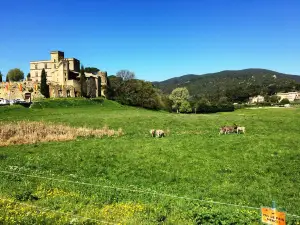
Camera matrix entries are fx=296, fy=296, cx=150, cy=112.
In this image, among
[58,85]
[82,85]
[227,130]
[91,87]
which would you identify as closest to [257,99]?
[91,87]

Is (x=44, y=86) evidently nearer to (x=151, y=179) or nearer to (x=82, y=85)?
(x=82, y=85)

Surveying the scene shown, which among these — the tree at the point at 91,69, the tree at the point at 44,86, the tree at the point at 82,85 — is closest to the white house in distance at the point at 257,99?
the tree at the point at 91,69

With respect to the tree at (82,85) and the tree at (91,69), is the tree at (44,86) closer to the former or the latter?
the tree at (82,85)

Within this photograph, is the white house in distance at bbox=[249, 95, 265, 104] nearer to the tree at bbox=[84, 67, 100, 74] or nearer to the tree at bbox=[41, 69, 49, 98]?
the tree at bbox=[84, 67, 100, 74]

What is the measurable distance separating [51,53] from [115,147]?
95.8 meters

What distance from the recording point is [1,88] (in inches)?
3231

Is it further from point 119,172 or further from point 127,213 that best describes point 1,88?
point 127,213

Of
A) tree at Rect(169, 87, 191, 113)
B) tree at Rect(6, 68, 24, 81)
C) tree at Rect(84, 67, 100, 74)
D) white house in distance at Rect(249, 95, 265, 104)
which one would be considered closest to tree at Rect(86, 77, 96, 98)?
tree at Rect(169, 87, 191, 113)

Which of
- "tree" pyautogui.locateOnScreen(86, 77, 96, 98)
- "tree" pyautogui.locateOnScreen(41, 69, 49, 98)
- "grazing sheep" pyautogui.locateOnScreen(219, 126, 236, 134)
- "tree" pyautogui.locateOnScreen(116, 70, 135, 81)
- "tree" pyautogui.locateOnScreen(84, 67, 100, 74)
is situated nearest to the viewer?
"grazing sheep" pyautogui.locateOnScreen(219, 126, 236, 134)

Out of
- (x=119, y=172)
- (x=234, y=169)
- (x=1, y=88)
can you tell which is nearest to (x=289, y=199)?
(x=234, y=169)

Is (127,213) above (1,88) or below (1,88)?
below

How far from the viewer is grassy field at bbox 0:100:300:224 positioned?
993cm

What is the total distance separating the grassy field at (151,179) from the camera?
9.93 metres

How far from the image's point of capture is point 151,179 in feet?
52.0
